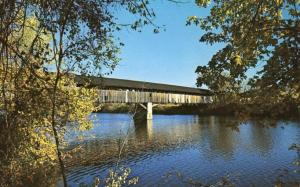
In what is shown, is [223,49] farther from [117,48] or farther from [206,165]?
[206,165]

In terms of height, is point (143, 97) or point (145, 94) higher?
point (145, 94)

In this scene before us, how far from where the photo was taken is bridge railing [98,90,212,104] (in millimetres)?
35312

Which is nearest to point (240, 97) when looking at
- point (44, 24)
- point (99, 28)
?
point (99, 28)

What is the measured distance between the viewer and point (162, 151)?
21812 mm

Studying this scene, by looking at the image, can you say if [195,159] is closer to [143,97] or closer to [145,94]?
[143,97]

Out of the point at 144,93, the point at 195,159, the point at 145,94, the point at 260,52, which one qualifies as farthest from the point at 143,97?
the point at 260,52

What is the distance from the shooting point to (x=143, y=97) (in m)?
42.6

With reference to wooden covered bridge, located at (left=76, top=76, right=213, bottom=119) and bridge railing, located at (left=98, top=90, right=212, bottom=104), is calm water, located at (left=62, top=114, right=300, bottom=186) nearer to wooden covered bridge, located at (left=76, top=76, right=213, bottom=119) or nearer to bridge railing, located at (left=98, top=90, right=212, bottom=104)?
wooden covered bridge, located at (left=76, top=76, right=213, bottom=119)

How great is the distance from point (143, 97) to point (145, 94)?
2.30 ft

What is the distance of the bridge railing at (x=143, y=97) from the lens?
116ft

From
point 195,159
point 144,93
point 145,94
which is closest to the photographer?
point 195,159

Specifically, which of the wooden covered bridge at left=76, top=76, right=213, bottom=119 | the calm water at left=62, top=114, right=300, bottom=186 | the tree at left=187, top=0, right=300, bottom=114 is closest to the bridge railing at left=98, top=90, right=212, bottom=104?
the wooden covered bridge at left=76, top=76, right=213, bottom=119

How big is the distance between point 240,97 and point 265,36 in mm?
847

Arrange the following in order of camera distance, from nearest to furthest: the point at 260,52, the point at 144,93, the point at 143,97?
the point at 260,52 → the point at 143,97 → the point at 144,93
